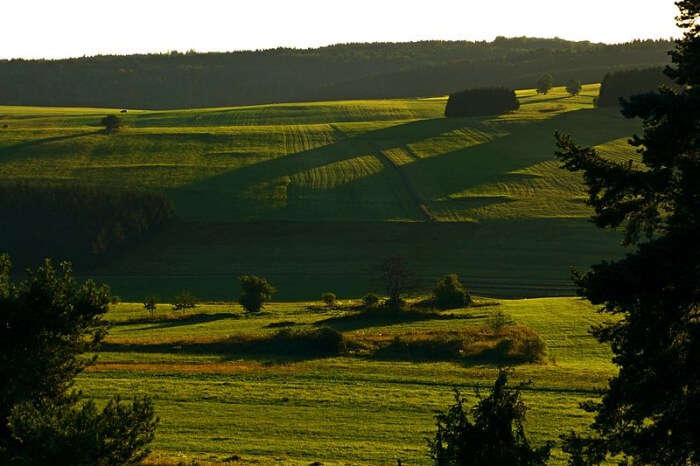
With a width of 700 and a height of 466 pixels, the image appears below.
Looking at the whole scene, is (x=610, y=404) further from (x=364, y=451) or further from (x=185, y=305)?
(x=185, y=305)

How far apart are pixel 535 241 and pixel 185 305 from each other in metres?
39.2

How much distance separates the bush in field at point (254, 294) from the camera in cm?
6762

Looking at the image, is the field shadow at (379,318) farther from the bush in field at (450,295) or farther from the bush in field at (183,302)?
the bush in field at (183,302)

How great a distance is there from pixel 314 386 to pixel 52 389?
59.9ft

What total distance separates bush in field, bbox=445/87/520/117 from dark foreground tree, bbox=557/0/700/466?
144 m

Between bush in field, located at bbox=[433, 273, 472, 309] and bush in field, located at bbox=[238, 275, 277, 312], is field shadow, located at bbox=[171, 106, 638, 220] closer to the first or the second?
bush in field, located at bbox=[238, 275, 277, 312]

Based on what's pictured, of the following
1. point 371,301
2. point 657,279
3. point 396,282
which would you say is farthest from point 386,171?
point 657,279

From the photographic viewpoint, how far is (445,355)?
1989 inches

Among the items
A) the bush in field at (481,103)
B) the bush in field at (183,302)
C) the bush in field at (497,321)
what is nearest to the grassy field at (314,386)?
the bush in field at (497,321)

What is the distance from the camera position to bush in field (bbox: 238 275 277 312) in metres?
67.6

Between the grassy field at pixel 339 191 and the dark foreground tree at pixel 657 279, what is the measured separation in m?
58.3

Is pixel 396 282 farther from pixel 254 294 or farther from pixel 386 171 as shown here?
pixel 386 171

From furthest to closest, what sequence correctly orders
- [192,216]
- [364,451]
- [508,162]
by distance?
[508,162]
[192,216]
[364,451]

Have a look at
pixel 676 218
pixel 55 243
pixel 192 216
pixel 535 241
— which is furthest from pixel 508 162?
pixel 676 218
